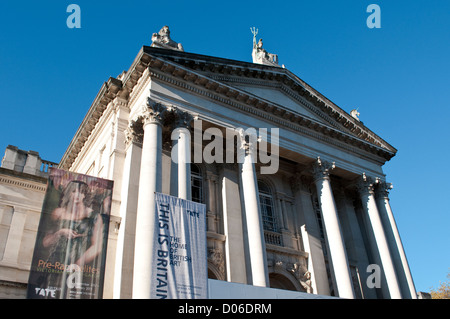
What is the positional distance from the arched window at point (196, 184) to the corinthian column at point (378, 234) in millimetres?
8623

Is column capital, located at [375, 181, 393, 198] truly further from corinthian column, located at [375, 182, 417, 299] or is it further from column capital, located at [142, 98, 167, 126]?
column capital, located at [142, 98, 167, 126]

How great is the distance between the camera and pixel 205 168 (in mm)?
18359

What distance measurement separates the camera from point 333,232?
1750cm

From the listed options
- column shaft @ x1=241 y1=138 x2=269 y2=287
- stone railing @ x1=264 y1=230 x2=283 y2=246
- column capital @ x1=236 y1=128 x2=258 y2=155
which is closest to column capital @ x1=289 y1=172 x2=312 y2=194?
stone railing @ x1=264 y1=230 x2=283 y2=246

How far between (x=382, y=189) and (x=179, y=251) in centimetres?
1376

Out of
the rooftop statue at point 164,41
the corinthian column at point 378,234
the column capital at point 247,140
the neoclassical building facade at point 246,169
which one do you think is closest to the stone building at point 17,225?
the neoclassical building facade at point 246,169

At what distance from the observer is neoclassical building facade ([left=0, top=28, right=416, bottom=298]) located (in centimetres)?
1455

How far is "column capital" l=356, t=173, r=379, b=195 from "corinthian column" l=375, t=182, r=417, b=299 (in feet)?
2.07

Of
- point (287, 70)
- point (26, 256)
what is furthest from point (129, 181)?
point (287, 70)

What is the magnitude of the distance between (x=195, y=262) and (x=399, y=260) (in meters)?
12.1

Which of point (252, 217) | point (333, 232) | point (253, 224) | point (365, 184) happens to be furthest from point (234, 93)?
point (365, 184)

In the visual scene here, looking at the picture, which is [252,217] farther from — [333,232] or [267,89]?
[267,89]

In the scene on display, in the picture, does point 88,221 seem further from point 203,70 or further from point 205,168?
point 203,70

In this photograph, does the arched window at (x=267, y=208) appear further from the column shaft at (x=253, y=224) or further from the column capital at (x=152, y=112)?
the column capital at (x=152, y=112)
